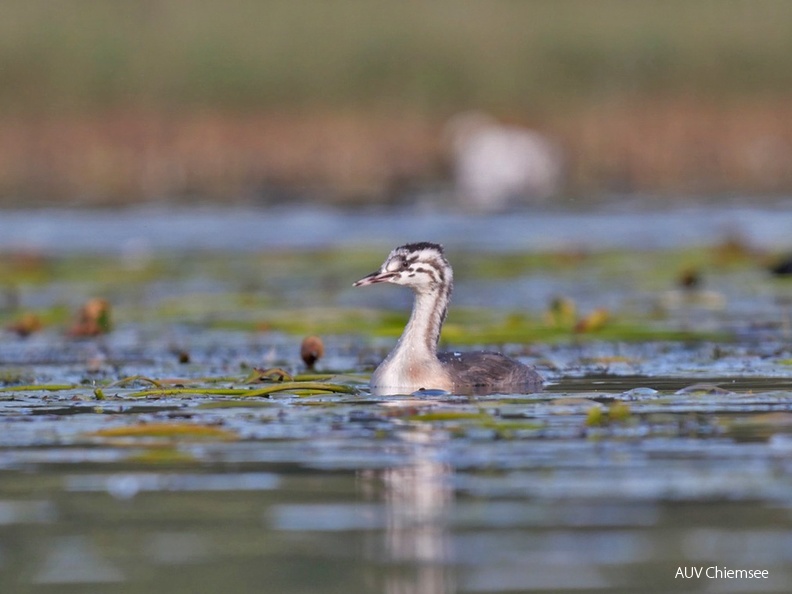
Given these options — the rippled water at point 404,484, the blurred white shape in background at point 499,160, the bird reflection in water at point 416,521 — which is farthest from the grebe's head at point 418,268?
the blurred white shape in background at point 499,160

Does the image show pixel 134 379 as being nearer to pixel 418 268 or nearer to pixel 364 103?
pixel 418 268

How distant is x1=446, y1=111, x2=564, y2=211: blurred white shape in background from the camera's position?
4331 cm

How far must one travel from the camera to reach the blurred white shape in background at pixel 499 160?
4331 centimetres

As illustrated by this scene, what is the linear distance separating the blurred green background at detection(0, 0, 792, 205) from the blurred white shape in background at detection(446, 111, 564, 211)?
613 mm

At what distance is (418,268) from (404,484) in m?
4.55

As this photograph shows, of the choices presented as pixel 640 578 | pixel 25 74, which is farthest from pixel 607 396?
pixel 25 74

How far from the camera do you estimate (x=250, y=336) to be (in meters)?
17.5

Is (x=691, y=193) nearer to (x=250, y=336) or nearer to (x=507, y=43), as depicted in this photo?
(x=507, y=43)

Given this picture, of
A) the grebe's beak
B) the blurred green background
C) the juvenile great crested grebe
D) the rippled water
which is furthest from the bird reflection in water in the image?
the blurred green background

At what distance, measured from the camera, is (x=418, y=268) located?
44.7 feet

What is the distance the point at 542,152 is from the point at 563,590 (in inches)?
1460

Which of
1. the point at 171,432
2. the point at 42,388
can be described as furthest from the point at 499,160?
the point at 171,432

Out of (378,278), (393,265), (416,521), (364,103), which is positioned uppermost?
(364,103)

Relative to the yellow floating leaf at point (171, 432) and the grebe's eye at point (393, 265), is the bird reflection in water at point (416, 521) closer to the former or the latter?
the yellow floating leaf at point (171, 432)
